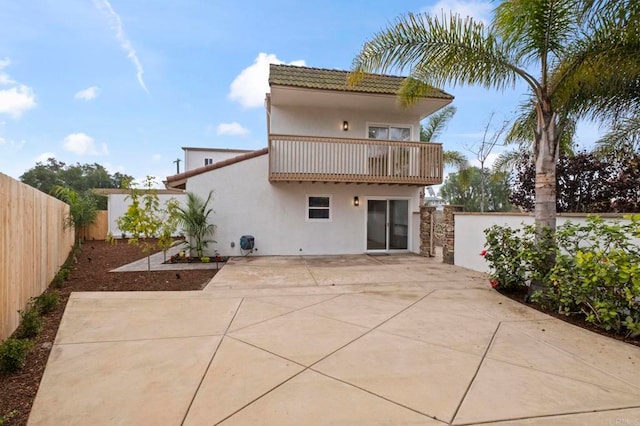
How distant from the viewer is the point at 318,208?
10.9 metres

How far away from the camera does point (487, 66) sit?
5.57 meters

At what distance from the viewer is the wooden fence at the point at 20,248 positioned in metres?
3.39

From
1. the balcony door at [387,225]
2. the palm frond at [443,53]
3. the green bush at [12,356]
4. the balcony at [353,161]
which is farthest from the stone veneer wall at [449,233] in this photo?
the green bush at [12,356]

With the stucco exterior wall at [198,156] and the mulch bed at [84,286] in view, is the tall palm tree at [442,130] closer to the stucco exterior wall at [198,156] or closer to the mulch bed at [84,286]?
the mulch bed at [84,286]

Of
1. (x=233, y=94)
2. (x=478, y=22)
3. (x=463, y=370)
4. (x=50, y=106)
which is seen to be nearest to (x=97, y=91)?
(x=50, y=106)

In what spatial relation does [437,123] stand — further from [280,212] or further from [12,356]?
[12,356]

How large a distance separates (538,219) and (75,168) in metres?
53.2

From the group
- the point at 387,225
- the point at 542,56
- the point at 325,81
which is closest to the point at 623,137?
the point at 542,56

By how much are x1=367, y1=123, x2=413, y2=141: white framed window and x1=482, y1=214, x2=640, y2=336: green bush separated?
278 inches

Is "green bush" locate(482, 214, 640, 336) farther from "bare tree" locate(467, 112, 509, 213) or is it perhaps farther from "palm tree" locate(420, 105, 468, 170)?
"palm tree" locate(420, 105, 468, 170)

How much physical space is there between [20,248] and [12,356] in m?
1.89

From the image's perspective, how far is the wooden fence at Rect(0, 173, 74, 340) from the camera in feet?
11.1

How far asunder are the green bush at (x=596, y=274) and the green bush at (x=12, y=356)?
6464 millimetres

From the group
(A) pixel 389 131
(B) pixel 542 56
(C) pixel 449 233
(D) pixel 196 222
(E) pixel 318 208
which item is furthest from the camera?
(A) pixel 389 131
